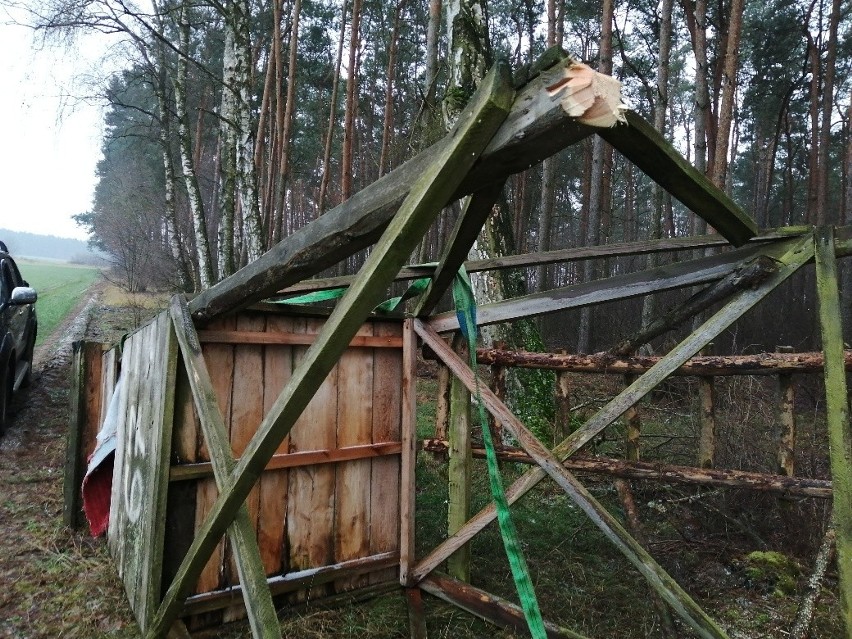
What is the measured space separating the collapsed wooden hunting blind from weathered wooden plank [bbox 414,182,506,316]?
14 mm

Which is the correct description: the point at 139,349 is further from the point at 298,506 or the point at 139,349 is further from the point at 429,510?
the point at 429,510

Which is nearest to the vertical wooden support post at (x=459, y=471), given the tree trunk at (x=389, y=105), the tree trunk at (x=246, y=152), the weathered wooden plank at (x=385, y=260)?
the weathered wooden plank at (x=385, y=260)

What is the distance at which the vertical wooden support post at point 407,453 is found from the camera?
3.86m

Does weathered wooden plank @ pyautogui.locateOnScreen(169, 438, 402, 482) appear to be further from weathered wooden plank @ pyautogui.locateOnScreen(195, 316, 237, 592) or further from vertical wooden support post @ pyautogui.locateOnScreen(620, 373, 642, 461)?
vertical wooden support post @ pyautogui.locateOnScreen(620, 373, 642, 461)

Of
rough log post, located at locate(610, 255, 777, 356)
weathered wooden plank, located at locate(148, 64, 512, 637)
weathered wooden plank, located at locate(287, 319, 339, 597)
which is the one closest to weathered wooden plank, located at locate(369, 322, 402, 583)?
weathered wooden plank, located at locate(287, 319, 339, 597)

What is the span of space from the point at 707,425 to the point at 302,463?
8.47 feet

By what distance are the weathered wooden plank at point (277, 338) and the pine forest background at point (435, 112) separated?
133 inches

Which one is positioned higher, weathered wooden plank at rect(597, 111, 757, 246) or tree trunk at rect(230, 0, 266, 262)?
tree trunk at rect(230, 0, 266, 262)

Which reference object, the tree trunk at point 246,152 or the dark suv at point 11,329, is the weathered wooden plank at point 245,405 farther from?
the tree trunk at point 246,152

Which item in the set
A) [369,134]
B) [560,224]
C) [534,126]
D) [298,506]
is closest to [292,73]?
[369,134]

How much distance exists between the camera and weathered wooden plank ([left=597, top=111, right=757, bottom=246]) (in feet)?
5.27

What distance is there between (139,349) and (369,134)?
63.2 ft

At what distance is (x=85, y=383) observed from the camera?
5090 millimetres

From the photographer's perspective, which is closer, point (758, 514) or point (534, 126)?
point (534, 126)
